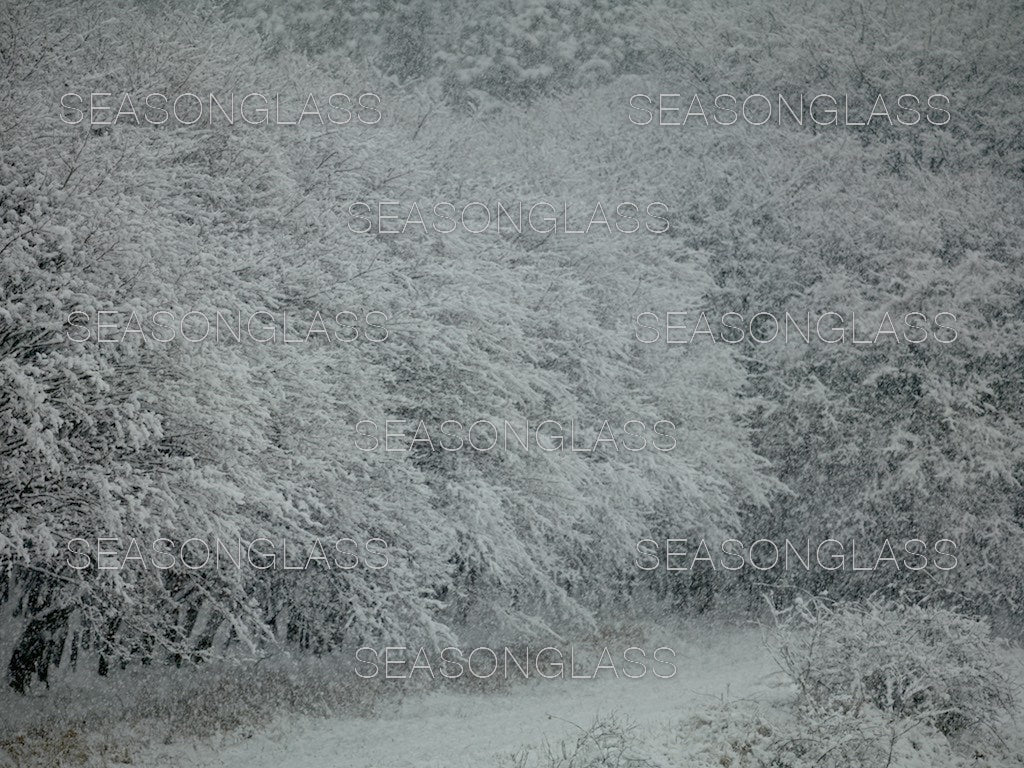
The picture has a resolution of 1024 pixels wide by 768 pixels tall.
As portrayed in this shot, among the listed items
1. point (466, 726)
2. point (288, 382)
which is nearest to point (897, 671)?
point (466, 726)

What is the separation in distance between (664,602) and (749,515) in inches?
103

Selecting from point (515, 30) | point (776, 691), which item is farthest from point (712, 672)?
point (515, 30)

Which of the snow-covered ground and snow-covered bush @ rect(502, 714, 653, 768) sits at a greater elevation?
snow-covered bush @ rect(502, 714, 653, 768)

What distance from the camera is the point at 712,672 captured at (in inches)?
516

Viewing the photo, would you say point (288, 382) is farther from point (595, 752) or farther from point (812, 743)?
point (812, 743)

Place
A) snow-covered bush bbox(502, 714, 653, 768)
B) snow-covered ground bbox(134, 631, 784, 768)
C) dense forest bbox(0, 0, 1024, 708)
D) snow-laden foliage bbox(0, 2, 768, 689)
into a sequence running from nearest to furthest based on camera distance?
snow-covered bush bbox(502, 714, 653, 768) → snow-laden foliage bbox(0, 2, 768, 689) → dense forest bbox(0, 0, 1024, 708) → snow-covered ground bbox(134, 631, 784, 768)

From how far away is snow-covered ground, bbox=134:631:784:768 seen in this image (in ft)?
30.2

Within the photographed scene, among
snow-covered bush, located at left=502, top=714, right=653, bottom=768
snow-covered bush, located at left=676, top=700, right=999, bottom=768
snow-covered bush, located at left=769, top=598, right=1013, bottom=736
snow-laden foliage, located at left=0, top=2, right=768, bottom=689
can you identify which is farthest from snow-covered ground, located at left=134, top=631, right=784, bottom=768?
snow-laden foliage, located at left=0, top=2, right=768, bottom=689

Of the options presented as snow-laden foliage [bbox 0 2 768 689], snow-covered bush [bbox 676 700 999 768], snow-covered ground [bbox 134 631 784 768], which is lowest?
snow-covered ground [bbox 134 631 784 768]

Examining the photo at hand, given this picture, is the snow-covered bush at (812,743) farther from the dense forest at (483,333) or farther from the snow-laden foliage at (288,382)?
the dense forest at (483,333)

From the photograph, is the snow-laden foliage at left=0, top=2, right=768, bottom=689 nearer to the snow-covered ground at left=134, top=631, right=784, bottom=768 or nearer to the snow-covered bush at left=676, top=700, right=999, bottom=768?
the snow-covered ground at left=134, top=631, right=784, bottom=768

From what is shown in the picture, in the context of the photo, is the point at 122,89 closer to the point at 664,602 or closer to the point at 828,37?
the point at 664,602

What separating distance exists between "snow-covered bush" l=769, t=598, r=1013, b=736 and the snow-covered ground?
0.69 meters

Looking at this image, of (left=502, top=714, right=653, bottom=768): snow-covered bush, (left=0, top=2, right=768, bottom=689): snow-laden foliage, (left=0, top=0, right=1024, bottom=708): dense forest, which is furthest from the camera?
(left=0, top=0, right=1024, bottom=708): dense forest
